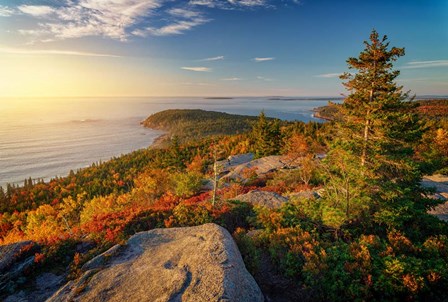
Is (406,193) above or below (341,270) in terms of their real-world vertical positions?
above

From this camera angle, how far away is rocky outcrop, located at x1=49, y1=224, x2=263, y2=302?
5508 millimetres

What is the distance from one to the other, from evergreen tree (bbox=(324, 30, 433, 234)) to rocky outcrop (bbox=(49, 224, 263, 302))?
20.7 feet

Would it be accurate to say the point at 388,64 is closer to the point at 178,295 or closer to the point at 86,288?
the point at 178,295

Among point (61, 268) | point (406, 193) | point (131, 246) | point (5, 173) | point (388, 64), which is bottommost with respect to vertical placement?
point (5, 173)

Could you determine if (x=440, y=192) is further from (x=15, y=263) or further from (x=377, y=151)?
(x=15, y=263)

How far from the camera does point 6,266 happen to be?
27.6 ft

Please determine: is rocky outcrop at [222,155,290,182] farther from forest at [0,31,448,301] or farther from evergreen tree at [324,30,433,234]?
evergreen tree at [324,30,433,234]

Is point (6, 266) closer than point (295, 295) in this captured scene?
No

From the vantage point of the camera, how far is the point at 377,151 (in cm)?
1095

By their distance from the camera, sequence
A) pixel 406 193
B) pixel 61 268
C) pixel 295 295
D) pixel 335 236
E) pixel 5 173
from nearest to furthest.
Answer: pixel 295 295, pixel 61 268, pixel 335 236, pixel 406 193, pixel 5 173

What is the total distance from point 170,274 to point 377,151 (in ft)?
34.3

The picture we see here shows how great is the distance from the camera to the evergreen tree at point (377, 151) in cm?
1015

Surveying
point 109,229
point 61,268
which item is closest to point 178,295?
point 61,268

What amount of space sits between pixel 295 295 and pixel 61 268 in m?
8.70
